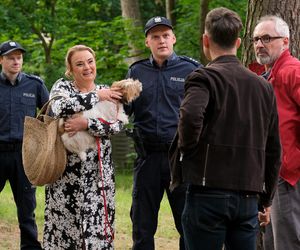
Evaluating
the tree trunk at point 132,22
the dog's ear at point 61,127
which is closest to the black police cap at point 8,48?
the dog's ear at point 61,127

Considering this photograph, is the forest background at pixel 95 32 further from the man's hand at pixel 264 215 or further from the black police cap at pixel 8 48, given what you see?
the man's hand at pixel 264 215

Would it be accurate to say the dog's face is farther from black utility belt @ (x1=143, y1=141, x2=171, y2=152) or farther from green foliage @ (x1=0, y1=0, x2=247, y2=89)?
green foliage @ (x1=0, y1=0, x2=247, y2=89)

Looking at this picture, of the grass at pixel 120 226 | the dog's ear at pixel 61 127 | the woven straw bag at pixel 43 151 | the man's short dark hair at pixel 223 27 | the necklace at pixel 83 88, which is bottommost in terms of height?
the grass at pixel 120 226

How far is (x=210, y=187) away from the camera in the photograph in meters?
3.87

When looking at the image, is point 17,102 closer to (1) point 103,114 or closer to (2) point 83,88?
(2) point 83,88

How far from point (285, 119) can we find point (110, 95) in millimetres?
1450

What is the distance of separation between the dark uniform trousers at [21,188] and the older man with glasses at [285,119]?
2881 millimetres

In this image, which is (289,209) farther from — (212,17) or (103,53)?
(103,53)

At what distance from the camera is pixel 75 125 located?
5.56 meters

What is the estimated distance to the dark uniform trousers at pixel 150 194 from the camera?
18.8 ft

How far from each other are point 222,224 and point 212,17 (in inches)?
44.8

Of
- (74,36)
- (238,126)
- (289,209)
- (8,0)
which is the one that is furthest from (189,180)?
(74,36)

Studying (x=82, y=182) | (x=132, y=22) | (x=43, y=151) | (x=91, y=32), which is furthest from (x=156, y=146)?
(x=91, y=32)

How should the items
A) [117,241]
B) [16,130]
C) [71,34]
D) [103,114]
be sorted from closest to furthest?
[103,114] → [16,130] → [117,241] → [71,34]
